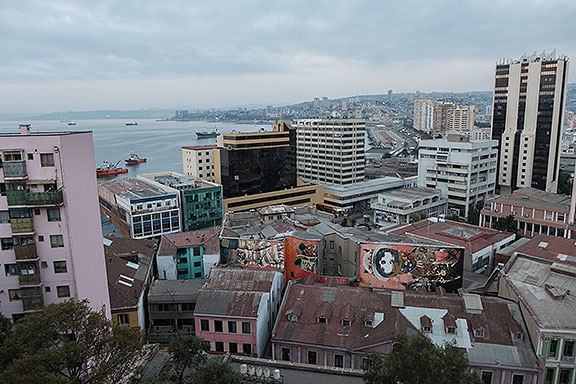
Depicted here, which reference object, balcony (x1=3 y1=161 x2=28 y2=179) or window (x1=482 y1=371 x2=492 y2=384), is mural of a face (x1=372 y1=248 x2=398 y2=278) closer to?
window (x1=482 y1=371 x2=492 y2=384)

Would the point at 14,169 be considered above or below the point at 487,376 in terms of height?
above

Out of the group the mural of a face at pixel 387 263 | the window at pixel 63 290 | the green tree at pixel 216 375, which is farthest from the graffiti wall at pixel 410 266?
the window at pixel 63 290

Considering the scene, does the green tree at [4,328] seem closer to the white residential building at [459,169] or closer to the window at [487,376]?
the window at [487,376]

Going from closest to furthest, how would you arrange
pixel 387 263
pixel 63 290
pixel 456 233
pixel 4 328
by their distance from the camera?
pixel 4 328 → pixel 63 290 → pixel 387 263 → pixel 456 233

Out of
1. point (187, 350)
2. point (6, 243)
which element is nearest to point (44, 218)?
point (6, 243)

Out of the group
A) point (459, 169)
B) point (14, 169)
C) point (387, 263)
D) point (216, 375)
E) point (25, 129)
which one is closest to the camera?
point (216, 375)

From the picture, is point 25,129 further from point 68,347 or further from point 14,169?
point 68,347

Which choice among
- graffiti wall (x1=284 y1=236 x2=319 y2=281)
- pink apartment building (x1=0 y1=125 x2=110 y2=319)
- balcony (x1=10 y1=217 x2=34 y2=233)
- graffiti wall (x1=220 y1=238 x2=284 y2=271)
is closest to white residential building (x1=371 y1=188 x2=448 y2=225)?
graffiti wall (x1=284 y1=236 x2=319 y2=281)
